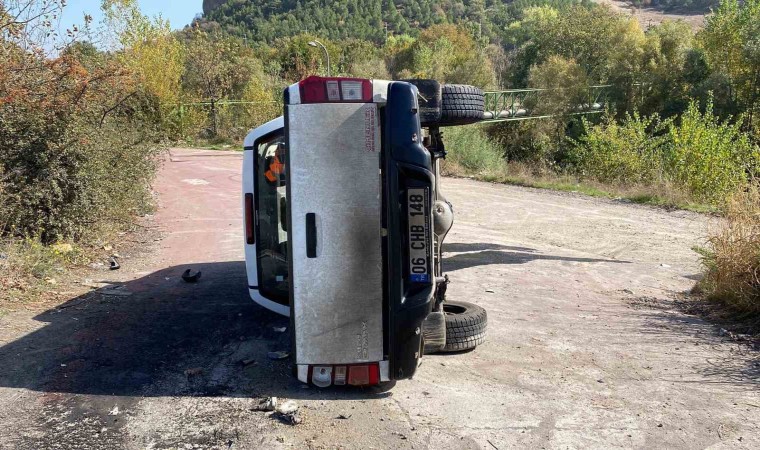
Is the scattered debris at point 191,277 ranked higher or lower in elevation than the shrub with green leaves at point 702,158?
lower

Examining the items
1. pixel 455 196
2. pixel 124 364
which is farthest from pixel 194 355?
pixel 455 196

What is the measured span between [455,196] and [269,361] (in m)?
12.6

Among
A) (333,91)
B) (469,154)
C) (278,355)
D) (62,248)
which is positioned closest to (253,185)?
(278,355)

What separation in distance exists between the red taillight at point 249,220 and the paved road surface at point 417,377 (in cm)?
85

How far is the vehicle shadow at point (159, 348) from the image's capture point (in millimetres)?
4918

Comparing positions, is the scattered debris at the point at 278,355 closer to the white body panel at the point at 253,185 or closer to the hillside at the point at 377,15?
the white body panel at the point at 253,185

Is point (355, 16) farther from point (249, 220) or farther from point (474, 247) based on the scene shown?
point (249, 220)

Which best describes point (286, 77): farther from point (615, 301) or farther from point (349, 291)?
point (349, 291)

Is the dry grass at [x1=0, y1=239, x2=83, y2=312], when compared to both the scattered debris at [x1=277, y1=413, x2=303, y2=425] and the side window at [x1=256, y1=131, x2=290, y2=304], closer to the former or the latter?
the side window at [x1=256, y1=131, x2=290, y2=304]

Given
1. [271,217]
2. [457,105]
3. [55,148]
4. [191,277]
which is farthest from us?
[55,148]

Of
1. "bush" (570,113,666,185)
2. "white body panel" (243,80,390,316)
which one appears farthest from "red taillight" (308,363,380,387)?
"bush" (570,113,666,185)

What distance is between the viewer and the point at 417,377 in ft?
16.8

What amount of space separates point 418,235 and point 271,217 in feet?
6.92

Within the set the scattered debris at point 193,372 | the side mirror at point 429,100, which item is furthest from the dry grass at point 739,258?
the scattered debris at point 193,372
